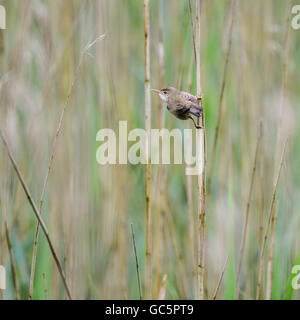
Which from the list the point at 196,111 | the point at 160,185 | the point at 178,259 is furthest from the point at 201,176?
the point at 178,259

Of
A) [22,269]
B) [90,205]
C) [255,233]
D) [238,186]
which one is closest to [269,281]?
[255,233]

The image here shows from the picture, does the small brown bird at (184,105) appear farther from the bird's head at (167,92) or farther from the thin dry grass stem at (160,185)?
the thin dry grass stem at (160,185)

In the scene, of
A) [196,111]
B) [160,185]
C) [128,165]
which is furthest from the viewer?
[128,165]

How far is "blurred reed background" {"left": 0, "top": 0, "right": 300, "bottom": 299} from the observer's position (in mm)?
1341

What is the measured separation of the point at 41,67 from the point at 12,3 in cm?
25

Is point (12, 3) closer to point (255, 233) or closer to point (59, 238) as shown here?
point (59, 238)

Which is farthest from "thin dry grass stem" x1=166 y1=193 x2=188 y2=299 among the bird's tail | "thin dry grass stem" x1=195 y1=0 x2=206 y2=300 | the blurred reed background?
the bird's tail

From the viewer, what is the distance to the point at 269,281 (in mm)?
1264

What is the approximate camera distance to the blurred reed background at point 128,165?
4.40 ft

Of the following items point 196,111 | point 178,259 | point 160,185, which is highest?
point 196,111

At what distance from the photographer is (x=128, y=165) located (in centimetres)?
149

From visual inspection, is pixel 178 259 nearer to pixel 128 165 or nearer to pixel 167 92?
pixel 128 165

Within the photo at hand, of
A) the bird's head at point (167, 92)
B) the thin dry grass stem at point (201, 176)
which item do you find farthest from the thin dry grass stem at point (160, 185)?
the thin dry grass stem at point (201, 176)

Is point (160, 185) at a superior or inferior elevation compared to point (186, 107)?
inferior
